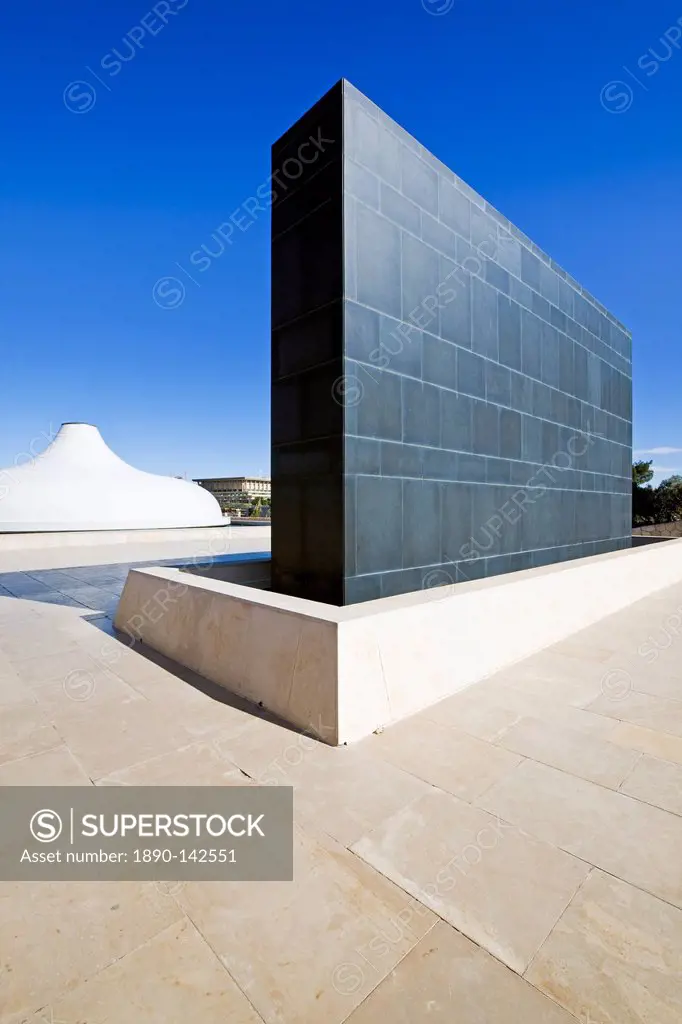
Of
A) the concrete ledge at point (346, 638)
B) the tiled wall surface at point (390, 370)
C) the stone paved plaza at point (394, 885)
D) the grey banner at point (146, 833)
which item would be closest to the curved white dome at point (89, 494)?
the concrete ledge at point (346, 638)

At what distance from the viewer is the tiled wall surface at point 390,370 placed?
5656mm

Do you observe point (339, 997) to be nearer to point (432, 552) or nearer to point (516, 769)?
point (516, 769)

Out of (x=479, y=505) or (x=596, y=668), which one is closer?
(x=596, y=668)

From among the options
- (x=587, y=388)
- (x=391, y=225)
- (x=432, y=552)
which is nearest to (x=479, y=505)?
(x=432, y=552)

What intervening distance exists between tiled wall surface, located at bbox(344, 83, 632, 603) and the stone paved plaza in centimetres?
220

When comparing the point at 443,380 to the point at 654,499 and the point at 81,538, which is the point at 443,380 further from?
the point at 654,499

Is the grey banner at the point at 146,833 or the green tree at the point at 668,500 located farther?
the green tree at the point at 668,500

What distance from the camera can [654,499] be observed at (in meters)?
40.2

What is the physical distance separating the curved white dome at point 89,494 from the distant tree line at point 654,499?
114ft

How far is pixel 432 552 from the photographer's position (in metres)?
6.66

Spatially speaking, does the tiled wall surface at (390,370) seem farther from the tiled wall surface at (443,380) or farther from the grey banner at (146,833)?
the grey banner at (146,833)

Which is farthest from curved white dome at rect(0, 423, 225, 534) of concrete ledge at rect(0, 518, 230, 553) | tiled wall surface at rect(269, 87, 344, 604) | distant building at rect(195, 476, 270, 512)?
distant building at rect(195, 476, 270, 512)

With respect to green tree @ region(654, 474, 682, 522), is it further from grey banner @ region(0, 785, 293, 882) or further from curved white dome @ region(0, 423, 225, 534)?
grey banner @ region(0, 785, 293, 882)

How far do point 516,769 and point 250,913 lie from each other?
2.16 meters
